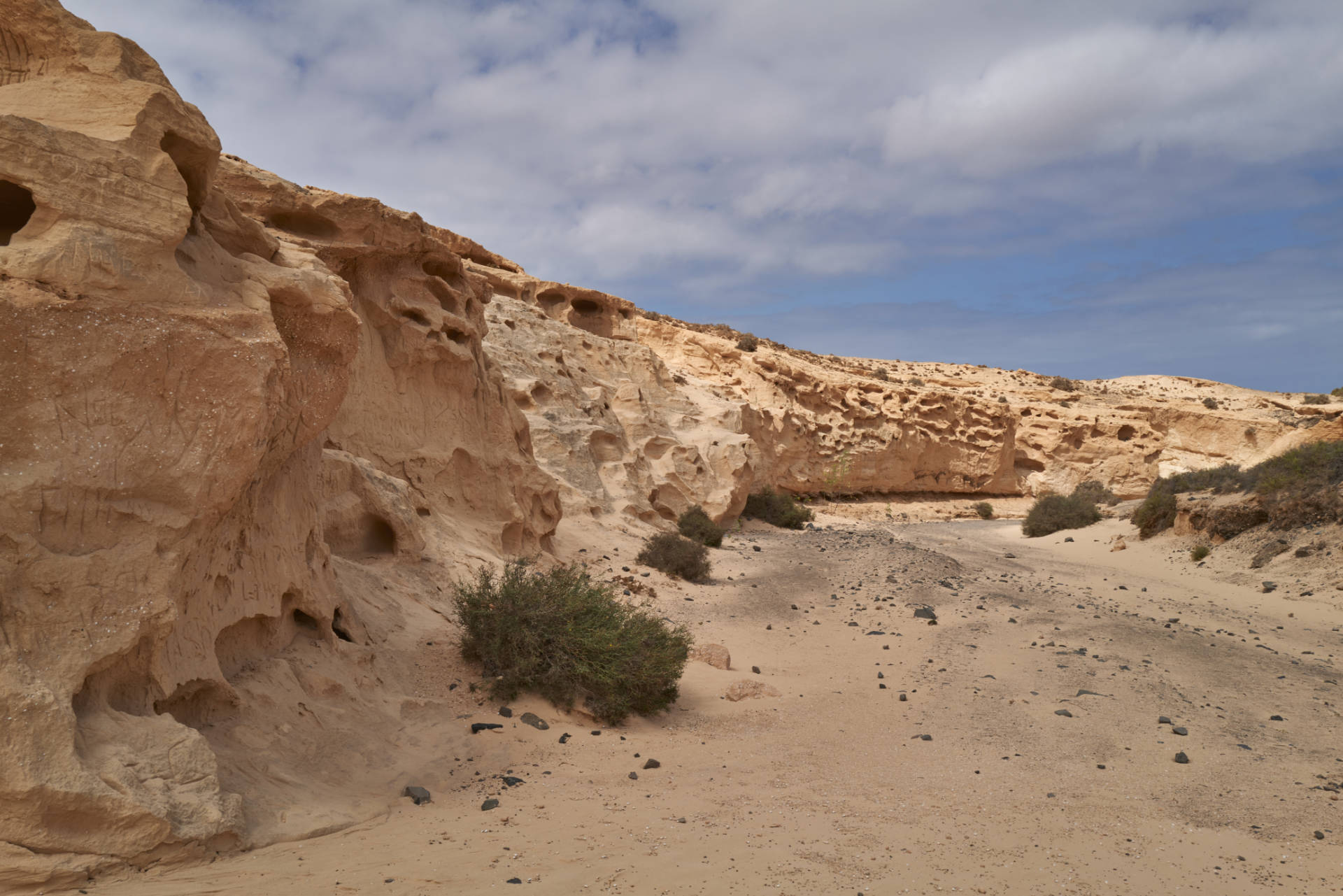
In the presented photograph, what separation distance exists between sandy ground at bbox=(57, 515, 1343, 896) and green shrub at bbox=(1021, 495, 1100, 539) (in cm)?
1032

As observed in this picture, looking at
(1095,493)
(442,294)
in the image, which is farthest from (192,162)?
(1095,493)

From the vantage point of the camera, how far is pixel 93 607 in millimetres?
3506

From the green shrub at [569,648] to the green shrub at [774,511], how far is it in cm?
1478

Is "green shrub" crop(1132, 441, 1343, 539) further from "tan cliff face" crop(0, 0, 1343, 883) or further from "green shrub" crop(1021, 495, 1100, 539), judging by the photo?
"tan cliff face" crop(0, 0, 1343, 883)

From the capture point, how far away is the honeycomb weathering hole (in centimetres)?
385

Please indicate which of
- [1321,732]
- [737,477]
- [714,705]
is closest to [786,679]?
[714,705]

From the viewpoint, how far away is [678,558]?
39.4 feet

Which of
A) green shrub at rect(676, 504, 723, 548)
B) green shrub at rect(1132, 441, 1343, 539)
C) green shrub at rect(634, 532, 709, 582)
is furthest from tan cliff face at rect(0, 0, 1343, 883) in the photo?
green shrub at rect(1132, 441, 1343, 539)

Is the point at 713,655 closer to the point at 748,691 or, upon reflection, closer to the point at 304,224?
the point at 748,691

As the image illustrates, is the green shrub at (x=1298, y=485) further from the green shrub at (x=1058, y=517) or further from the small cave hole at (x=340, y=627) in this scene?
the small cave hole at (x=340, y=627)

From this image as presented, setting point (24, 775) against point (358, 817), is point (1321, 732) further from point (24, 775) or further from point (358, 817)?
point (24, 775)

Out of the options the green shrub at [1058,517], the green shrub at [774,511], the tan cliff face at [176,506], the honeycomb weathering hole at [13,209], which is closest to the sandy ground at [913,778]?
the tan cliff face at [176,506]

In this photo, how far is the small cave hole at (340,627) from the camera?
5.98m

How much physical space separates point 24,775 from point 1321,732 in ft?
27.0
